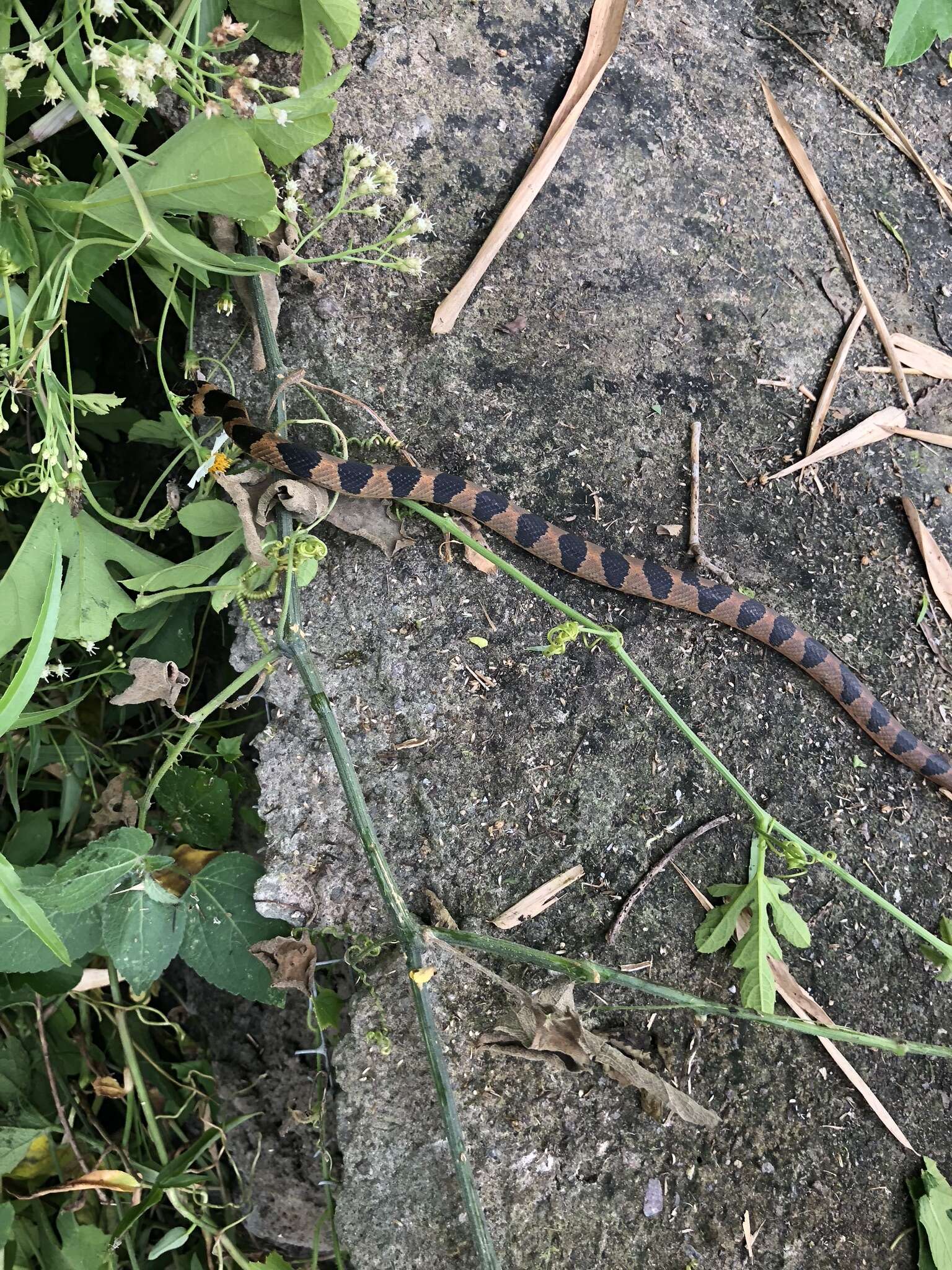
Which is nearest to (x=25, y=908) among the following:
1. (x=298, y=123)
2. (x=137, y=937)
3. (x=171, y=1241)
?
(x=137, y=937)

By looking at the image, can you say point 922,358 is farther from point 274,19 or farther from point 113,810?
point 113,810

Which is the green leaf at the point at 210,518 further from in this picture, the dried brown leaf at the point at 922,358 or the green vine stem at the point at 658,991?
the dried brown leaf at the point at 922,358

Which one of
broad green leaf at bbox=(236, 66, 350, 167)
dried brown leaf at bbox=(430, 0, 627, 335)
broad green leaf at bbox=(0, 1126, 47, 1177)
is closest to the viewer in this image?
broad green leaf at bbox=(236, 66, 350, 167)

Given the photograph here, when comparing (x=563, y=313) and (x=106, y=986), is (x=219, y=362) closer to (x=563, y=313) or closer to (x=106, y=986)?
(x=563, y=313)

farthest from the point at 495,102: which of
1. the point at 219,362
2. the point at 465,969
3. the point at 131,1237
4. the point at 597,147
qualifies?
the point at 131,1237

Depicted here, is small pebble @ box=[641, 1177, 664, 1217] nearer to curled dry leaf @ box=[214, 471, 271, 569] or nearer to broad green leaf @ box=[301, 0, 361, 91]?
curled dry leaf @ box=[214, 471, 271, 569]

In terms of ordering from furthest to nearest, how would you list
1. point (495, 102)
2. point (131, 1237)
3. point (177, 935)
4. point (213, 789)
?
point (495, 102)
point (131, 1237)
point (213, 789)
point (177, 935)

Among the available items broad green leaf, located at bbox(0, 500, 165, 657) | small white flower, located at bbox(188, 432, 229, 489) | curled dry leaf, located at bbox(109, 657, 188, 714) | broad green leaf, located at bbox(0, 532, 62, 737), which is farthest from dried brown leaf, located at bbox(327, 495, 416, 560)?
broad green leaf, located at bbox(0, 532, 62, 737)
